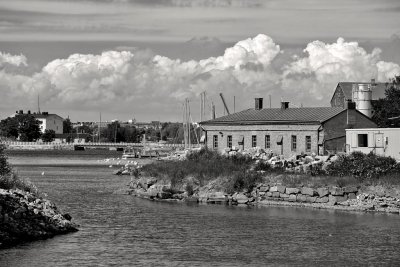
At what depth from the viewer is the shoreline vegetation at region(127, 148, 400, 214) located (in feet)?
177

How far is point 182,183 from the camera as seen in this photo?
6400cm

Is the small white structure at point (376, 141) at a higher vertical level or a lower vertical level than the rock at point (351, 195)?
higher

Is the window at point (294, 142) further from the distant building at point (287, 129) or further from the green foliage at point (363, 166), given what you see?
the green foliage at point (363, 166)

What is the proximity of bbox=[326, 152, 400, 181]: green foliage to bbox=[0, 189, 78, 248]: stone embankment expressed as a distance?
2184 centimetres

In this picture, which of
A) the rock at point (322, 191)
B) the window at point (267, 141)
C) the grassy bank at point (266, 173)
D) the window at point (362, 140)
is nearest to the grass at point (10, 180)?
the grassy bank at point (266, 173)

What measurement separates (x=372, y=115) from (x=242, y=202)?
3394 centimetres

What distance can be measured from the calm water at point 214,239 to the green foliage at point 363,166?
5245 mm

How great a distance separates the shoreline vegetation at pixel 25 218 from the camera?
37938 millimetres

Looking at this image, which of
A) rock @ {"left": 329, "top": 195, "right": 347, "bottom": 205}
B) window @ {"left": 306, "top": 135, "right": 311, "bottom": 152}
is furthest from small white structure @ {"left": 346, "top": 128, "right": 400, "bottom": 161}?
rock @ {"left": 329, "top": 195, "right": 347, "bottom": 205}

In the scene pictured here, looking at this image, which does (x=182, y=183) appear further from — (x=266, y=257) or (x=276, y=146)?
(x=266, y=257)

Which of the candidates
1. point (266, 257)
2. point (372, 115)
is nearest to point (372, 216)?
point (266, 257)

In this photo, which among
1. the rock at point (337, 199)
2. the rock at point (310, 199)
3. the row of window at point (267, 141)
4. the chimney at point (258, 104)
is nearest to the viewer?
the rock at point (337, 199)

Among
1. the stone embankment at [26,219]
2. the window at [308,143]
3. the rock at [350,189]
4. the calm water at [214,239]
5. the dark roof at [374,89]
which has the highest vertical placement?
the dark roof at [374,89]

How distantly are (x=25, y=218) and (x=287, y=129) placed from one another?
36932 mm
